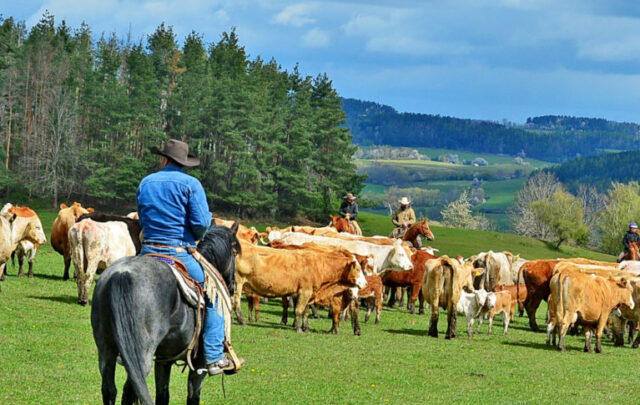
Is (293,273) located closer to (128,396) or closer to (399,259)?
(399,259)

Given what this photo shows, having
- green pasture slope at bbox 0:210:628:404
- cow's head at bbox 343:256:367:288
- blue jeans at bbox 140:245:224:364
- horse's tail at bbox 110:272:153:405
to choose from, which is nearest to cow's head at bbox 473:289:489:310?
green pasture slope at bbox 0:210:628:404

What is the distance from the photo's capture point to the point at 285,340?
1622 centimetres

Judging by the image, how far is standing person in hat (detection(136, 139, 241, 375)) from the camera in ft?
27.7

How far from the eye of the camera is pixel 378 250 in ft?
78.6

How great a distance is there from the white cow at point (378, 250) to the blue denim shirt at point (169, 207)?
1447 cm

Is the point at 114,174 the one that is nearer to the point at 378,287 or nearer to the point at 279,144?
the point at 279,144

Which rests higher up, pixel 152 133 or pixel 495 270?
pixel 152 133

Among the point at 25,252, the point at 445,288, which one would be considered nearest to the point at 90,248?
the point at 25,252

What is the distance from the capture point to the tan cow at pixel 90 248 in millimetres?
18328

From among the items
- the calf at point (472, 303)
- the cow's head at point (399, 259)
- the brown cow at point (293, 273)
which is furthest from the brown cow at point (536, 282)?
the brown cow at point (293, 273)

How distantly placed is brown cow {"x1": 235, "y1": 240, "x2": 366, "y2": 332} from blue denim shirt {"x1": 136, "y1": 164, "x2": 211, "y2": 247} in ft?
30.5

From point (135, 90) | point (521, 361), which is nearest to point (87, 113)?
point (135, 90)

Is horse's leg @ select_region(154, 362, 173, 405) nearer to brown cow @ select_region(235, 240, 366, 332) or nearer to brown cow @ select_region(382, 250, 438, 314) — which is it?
brown cow @ select_region(235, 240, 366, 332)

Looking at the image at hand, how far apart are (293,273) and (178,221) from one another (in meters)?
9.60
